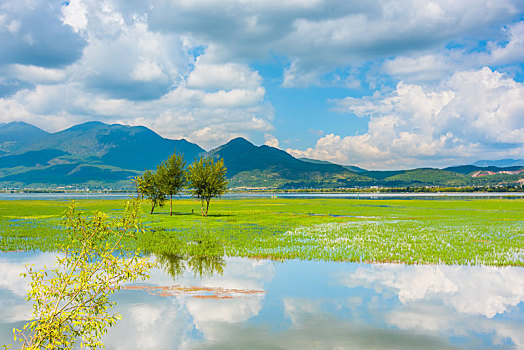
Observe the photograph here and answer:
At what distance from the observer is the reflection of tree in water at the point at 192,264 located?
25.9 m

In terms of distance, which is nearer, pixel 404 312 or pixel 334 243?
pixel 404 312

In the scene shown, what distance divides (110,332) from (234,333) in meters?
5.23

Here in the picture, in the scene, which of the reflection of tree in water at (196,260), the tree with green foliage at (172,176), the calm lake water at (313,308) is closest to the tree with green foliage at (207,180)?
the tree with green foliage at (172,176)

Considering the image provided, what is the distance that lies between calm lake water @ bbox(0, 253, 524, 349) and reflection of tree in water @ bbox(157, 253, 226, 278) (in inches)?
8.5

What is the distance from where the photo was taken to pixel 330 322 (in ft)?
54.4

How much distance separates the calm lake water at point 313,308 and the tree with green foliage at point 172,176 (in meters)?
53.9

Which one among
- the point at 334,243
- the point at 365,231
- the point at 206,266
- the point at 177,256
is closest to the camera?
the point at 206,266

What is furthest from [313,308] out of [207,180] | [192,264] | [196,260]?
[207,180]

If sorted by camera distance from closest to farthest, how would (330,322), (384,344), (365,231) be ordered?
(384,344) < (330,322) < (365,231)

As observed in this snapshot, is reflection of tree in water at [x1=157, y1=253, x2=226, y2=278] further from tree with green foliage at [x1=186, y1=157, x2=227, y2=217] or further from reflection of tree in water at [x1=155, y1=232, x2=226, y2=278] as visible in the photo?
tree with green foliage at [x1=186, y1=157, x2=227, y2=217]

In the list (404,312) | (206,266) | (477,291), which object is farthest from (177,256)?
(477,291)

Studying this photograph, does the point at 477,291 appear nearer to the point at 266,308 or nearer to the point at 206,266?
the point at 266,308

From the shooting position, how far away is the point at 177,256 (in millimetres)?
31641

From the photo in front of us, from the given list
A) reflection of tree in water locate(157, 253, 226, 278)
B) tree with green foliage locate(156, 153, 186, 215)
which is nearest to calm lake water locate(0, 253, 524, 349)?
reflection of tree in water locate(157, 253, 226, 278)
